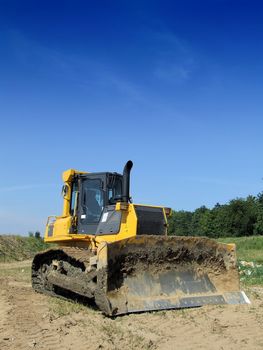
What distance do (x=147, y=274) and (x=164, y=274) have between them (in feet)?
1.41

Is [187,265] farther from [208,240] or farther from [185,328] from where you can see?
[185,328]

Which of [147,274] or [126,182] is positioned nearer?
[147,274]

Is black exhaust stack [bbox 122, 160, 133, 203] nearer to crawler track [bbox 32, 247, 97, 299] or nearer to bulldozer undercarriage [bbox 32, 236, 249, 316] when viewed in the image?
bulldozer undercarriage [bbox 32, 236, 249, 316]

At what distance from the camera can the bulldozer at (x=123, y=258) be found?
355 inches

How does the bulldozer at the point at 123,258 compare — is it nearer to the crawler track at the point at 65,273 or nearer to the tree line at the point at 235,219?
the crawler track at the point at 65,273

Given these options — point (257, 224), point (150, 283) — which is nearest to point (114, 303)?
point (150, 283)

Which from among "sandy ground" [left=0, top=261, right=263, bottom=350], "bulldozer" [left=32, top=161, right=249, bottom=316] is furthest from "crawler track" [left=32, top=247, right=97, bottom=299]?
"sandy ground" [left=0, top=261, right=263, bottom=350]

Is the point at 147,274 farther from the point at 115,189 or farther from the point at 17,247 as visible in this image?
the point at 17,247

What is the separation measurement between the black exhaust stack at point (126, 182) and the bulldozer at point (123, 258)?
22mm

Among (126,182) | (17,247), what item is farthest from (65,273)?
(17,247)

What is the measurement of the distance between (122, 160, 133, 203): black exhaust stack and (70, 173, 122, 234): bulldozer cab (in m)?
0.45

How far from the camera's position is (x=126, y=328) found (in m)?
7.90

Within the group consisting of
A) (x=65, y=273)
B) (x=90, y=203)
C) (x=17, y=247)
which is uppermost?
(x=90, y=203)

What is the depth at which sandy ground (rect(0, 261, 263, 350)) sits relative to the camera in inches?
278
